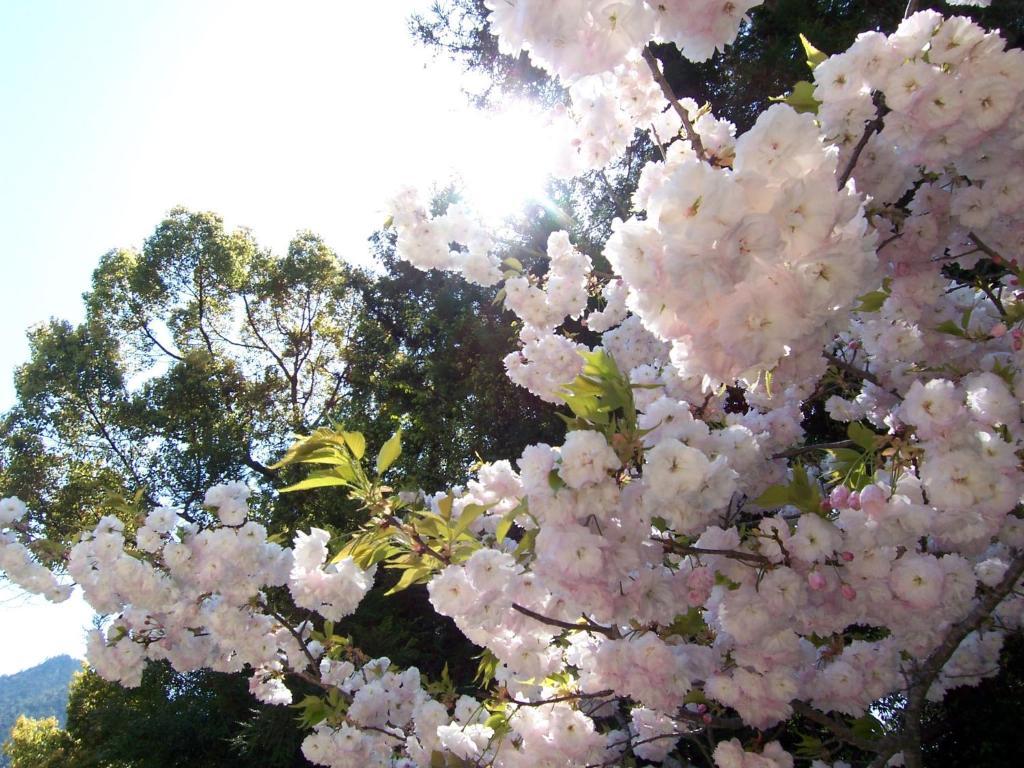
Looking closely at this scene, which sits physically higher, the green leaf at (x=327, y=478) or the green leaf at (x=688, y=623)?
the green leaf at (x=327, y=478)

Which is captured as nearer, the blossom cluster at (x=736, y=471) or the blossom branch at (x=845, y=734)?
the blossom cluster at (x=736, y=471)

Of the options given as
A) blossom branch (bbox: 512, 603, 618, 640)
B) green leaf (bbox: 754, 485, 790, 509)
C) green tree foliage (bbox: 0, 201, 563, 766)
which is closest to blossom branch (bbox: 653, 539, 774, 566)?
green leaf (bbox: 754, 485, 790, 509)

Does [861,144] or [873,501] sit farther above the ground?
[861,144]

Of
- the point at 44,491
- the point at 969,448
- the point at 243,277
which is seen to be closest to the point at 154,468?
the point at 44,491

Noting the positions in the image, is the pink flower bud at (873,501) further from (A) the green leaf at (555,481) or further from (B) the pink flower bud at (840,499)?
(A) the green leaf at (555,481)

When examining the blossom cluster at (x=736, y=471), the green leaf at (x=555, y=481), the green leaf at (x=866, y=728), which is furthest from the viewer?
the green leaf at (x=866, y=728)

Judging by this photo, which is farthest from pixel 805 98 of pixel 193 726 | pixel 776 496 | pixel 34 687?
pixel 34 687

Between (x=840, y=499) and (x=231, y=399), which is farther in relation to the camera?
(x=231, y=399)

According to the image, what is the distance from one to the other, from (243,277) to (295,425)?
2.87 metres

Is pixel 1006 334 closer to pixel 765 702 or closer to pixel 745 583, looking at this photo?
pixel 745 583

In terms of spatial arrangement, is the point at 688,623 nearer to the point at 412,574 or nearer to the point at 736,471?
the point at 736,471

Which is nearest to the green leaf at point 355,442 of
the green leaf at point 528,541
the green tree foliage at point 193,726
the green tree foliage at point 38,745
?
the green leaf at point 528,541

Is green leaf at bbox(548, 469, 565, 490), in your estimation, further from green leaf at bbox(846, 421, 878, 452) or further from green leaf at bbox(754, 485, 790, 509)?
green leaf at bbox(846, 421, 878, 452)

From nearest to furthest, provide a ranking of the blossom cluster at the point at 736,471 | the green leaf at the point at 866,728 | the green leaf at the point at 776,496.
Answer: the blossom cluster at the point at 736,471, the green leaf at the point at 776,496, the green leaf at the point at 866,728
